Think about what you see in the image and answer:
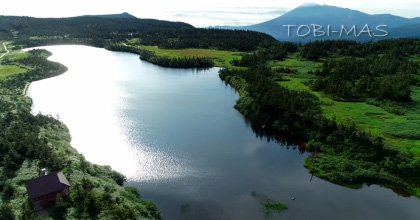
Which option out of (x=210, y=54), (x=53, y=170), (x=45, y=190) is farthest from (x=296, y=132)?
(x=210, y=54)

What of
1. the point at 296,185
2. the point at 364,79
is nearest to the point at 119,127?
the point at 296,185

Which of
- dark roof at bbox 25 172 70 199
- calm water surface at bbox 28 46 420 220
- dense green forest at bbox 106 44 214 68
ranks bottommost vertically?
calm water surface at bbox 28 46 420 220

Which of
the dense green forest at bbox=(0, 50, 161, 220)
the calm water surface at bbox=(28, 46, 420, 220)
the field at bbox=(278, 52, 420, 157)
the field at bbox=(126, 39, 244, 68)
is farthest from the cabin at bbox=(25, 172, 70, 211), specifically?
the field at bbox=(126, 39, 244, 68)

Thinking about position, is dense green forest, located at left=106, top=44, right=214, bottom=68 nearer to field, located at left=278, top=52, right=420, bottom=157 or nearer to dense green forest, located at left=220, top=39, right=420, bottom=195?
dense green forest, located at left=220, top=39, right=420, bottom=195

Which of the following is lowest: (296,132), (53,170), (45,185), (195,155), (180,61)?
(195,155)

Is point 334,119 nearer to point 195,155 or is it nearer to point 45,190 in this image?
point 195,155

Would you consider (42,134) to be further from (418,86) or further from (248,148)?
(418,86)

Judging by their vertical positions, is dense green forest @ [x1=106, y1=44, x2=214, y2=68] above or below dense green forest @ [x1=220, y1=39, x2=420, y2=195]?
above
